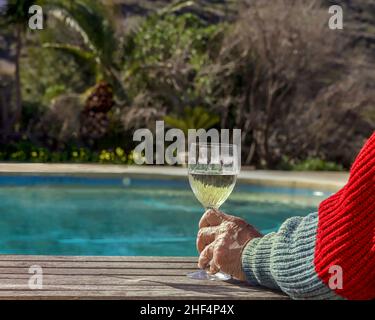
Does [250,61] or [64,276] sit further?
[250,61]

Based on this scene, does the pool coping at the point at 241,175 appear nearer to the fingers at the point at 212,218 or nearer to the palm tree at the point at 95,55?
the palm tree at the point at 95,55

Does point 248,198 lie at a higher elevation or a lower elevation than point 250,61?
lower

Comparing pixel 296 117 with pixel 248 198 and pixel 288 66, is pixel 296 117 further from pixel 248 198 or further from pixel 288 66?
pixel 248 198

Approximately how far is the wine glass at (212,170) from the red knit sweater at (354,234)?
1.26 ft

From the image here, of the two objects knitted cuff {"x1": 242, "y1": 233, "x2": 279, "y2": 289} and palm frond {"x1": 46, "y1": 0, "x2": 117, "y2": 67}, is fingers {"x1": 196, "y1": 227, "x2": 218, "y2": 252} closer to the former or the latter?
knitted cuff {"x1": 242, "y1": 233, "x2": 279, "y2": 289}

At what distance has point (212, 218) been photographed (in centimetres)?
212

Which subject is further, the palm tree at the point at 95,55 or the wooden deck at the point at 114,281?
the palm tree at the point at 95,55

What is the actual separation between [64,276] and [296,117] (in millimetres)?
13316

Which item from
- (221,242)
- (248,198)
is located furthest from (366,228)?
(248,198)

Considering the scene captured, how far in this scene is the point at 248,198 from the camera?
11.0 m

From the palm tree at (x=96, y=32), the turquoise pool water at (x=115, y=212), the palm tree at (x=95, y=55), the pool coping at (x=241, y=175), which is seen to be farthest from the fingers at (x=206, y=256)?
the palm tree at (x=96, y=32)

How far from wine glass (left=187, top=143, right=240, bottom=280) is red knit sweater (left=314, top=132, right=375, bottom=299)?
38cm

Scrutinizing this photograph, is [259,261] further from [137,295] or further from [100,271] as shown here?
[100,271]

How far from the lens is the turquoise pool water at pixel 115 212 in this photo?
7.36 m
